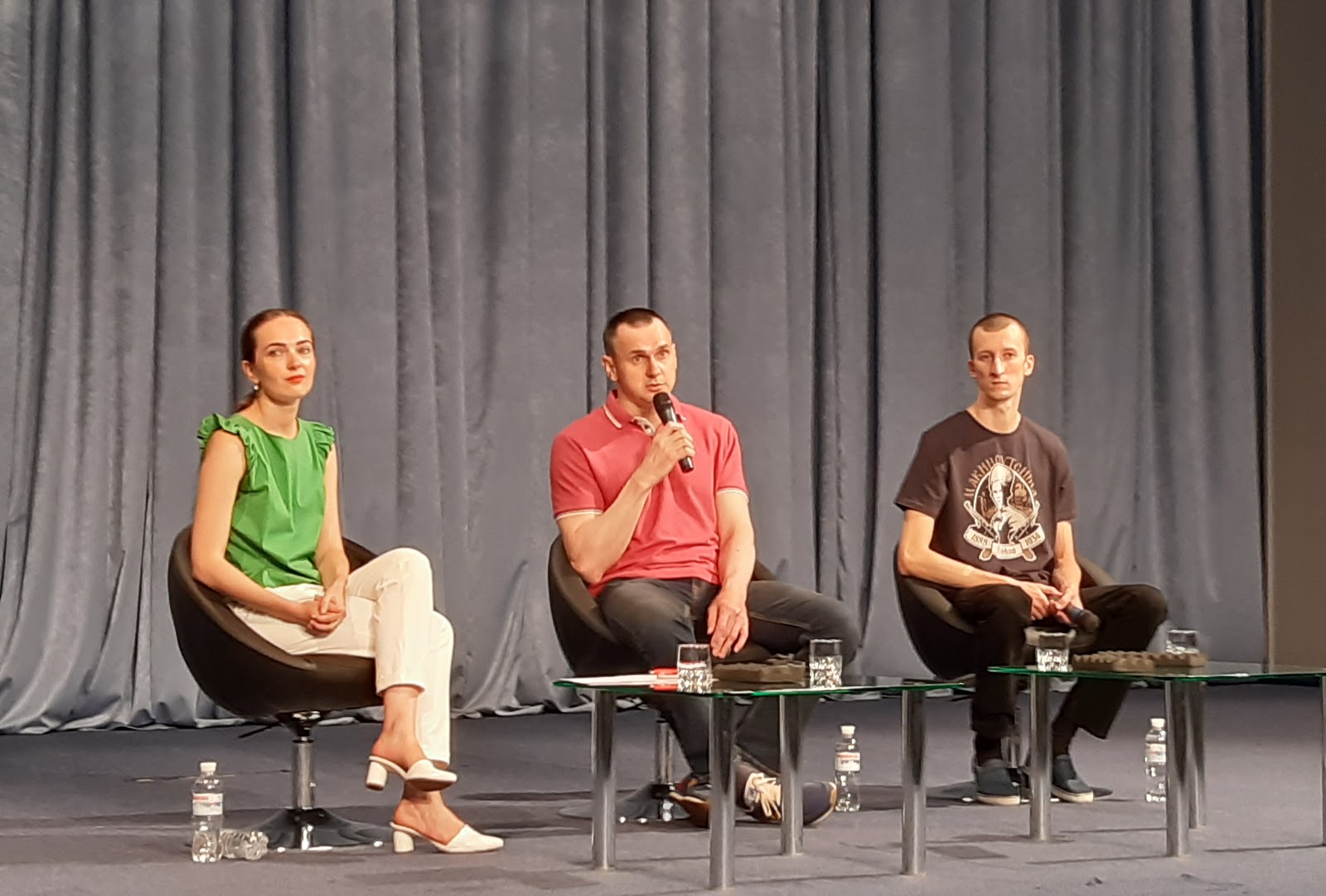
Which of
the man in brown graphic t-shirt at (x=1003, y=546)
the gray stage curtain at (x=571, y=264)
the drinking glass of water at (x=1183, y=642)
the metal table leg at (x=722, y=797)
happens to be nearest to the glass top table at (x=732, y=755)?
the metal table leg at (x=722, y=797)

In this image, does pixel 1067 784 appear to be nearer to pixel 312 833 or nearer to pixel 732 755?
pixel 732 755

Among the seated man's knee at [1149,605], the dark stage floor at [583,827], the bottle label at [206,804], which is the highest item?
the seated man's knee at [1149,605]

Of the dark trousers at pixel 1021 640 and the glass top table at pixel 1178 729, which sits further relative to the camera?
the dark trousers at pixel 1021 640

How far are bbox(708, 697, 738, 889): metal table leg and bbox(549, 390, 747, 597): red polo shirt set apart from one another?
92 centimetres

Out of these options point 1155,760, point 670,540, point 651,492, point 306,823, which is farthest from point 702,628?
point 1155,760

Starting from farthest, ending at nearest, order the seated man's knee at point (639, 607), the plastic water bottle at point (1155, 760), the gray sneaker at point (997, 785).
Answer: the plastic water bottle at point (1155, 760) → the gray sneaker at point (997, 785) → the seated man's knee at point (639, 607)

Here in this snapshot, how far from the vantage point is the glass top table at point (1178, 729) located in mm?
3479

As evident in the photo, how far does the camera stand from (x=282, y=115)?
5930 millimetres

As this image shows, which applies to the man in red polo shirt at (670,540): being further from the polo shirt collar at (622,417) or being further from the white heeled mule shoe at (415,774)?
the white heeled mule shoe at (415,774)

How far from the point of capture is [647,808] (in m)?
3.99

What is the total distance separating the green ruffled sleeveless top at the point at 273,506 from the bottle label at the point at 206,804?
48 cm

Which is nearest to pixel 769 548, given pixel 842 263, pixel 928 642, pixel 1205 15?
pixel 842 263

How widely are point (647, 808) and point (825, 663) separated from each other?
0.80 metres

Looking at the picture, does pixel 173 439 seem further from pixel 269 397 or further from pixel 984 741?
pixel 984 741
